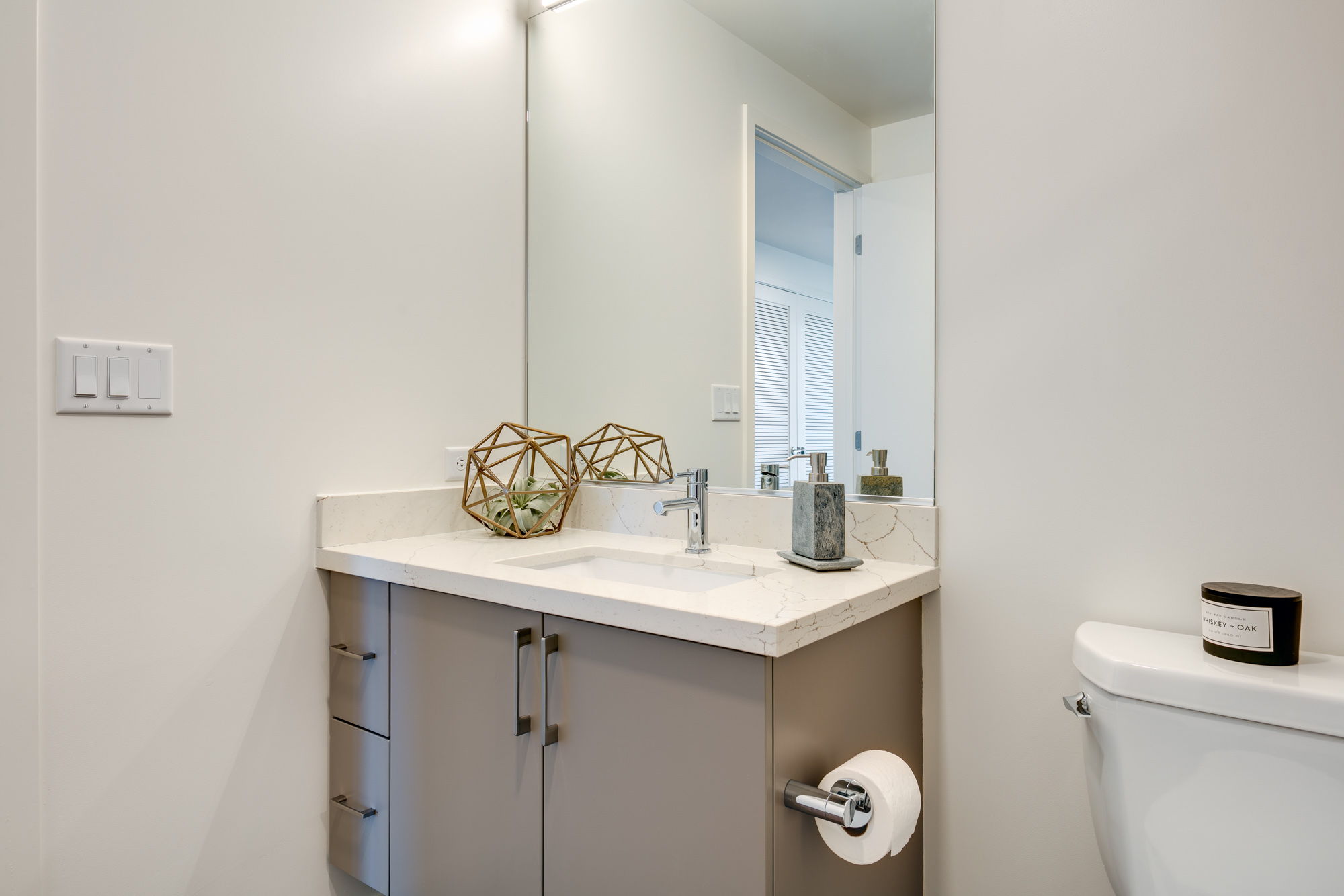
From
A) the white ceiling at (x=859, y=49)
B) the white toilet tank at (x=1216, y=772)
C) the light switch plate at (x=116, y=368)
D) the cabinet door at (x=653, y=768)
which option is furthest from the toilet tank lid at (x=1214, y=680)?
the light switch plate at (x=116, y=368)

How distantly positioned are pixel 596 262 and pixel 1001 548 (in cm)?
106

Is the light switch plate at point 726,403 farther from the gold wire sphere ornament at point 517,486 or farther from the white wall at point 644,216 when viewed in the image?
the gold wire sphere ornament at point 517,486

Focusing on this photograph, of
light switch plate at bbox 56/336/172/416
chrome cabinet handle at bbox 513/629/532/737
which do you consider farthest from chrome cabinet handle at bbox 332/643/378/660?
light switch plate at bbox 56/336/172/416

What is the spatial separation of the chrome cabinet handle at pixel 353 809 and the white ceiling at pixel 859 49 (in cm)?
145

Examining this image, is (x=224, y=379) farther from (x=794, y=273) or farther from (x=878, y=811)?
(x=878, y=811)

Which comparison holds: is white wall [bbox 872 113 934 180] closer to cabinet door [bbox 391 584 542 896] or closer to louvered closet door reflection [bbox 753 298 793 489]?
louvered closet door reflection [bbox 753 298 793 489]

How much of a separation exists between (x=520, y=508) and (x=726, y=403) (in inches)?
18.3

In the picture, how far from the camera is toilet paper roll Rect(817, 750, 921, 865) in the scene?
810 mm

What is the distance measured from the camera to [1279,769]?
29.4 inches

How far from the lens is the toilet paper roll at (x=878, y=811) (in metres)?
0.81

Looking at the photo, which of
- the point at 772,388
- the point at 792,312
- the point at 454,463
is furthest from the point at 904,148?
the point at 454,463

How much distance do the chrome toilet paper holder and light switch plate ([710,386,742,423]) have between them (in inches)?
29.7

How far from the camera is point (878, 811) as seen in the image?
2.66 ft

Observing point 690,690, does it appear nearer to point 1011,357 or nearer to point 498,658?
point 498,658
